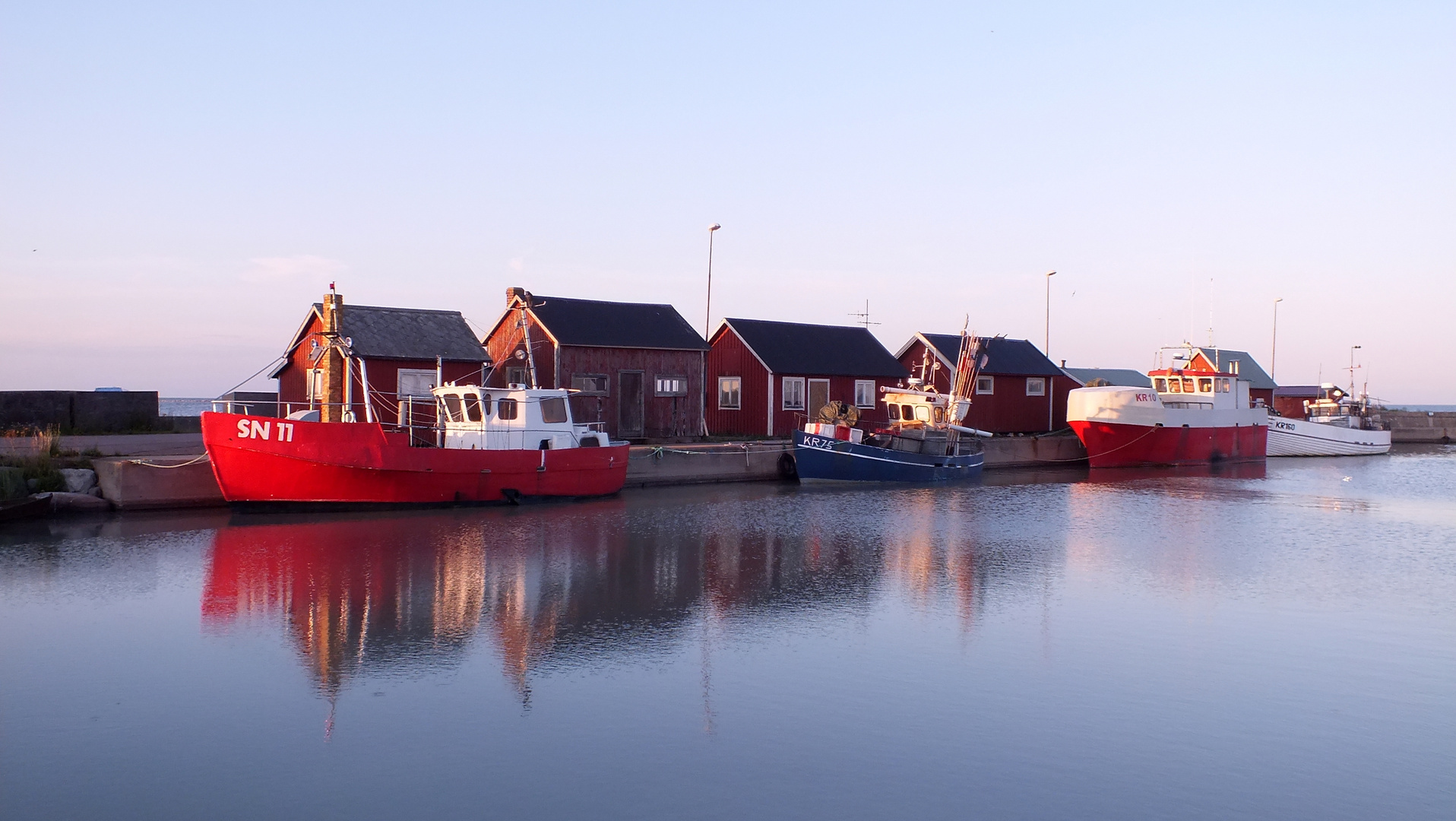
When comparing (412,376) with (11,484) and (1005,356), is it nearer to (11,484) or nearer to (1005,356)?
(11,484)

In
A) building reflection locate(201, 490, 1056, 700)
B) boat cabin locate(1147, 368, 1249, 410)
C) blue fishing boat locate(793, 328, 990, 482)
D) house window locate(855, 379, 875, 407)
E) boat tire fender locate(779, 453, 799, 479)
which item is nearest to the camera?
building reflection locate(201, 490, 1056, 700)

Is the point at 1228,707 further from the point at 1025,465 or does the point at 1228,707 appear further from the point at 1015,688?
the point at 1025,465

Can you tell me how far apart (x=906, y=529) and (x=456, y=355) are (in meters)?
12.9

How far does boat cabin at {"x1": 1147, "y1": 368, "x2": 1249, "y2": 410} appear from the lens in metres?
39.4

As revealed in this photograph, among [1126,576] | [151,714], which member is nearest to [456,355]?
[1126,576]

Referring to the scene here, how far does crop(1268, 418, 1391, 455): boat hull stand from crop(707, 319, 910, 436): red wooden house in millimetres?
17764

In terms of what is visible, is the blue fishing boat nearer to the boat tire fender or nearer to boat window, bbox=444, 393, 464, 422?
the boat tire fender

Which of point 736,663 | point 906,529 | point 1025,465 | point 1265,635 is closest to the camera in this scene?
point 736,663

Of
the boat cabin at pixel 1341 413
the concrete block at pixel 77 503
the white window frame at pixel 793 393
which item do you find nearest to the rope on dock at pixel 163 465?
the concrete block at pixel 77 503

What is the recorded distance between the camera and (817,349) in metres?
37.0

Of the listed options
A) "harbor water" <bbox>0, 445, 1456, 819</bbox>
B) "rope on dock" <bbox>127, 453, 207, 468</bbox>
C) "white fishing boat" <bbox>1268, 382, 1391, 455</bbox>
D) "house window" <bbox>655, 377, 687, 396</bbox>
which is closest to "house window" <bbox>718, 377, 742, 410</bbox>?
"house window" <bbox>655, 377, 687, 396</bbox>

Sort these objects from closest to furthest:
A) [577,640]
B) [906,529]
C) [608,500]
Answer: [577,640], [906,529], [608,500]

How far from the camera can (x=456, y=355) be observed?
89.4ft

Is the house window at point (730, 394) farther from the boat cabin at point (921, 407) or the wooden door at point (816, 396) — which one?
the boat cabin at point (921, 407)
